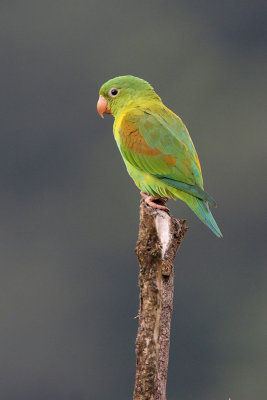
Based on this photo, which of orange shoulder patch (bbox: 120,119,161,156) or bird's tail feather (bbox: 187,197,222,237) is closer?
bird's tail feather (bbox: 187,197,222,237)

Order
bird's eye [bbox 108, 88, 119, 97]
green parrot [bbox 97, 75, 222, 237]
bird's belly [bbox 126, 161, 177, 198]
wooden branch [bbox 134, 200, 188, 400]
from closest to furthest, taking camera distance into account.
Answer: wooden branch [bbox 134, 200, 188, 400]
green parrot [bbox 97, 75, 222, 237]
bird's belly [bbox 126, 161, 177, 198]
bird's eye [bbox 108, 88, 119, 97]

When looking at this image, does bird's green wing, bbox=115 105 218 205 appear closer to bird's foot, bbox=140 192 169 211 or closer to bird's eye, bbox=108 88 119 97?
bird's foot, bbox=140 192 169 211

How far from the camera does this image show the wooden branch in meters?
3.17

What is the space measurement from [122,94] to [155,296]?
5.37ft

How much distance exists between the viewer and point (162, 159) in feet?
12.4

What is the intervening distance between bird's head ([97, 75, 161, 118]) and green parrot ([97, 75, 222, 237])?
2 cm

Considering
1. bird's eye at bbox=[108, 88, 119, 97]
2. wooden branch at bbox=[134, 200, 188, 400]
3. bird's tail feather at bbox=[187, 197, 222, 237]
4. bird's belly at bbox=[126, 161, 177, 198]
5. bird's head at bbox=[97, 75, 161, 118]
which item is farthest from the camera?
bird's eye at bbox=[108, 88, 119, 97]

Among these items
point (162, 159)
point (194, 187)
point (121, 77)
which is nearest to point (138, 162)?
point (162, 159)

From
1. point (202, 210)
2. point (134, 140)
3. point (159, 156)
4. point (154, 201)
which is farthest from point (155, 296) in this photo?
point (134, 140)

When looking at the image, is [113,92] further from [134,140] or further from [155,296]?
[155,296]

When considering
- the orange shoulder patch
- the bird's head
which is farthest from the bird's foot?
the bird's head

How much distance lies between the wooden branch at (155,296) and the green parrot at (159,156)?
0.64ft

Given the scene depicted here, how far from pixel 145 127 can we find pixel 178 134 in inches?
8.3

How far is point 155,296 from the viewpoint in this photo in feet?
10.7
